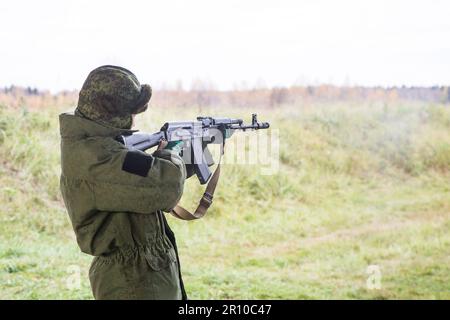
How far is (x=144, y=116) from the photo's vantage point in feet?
19.5

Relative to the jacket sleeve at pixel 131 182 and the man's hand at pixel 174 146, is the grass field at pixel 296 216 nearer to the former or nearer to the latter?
the man's hand at pixel 174 146

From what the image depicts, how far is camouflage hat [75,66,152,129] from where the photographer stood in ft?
5.10

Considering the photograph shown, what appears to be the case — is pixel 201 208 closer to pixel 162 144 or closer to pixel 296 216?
pixel 162 144

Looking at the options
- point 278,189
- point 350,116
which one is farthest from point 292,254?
point 350,116

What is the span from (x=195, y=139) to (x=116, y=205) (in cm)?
51

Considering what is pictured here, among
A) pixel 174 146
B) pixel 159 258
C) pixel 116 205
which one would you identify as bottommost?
pixel 159 258

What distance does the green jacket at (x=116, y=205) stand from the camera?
5.00 ft

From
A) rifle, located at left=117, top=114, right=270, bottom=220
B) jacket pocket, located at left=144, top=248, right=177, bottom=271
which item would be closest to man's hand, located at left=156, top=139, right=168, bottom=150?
rifle, located at left=117, top=114, right=270, bottom=220

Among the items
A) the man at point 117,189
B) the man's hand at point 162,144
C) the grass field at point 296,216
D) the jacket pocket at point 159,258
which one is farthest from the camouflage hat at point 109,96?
the grass field at point 296,216

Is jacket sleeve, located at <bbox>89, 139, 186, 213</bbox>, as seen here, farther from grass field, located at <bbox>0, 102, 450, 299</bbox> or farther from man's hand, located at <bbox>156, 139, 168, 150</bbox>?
→ grass field, located at <bbox>0, 102, 450, 299</bbox>

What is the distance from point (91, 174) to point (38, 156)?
13.7 feet

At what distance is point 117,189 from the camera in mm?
1522

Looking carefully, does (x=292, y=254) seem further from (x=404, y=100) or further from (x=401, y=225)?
(x=404, y=100)

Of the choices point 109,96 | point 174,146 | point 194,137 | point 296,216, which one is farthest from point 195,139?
point 296,216
